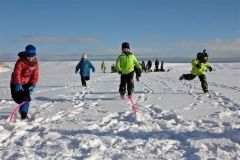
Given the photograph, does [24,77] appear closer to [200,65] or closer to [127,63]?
[127,63]

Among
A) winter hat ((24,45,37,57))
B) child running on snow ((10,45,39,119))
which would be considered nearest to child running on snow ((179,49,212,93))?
child running on snow ((10,45,39,119))

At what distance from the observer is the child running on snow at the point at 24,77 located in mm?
9023

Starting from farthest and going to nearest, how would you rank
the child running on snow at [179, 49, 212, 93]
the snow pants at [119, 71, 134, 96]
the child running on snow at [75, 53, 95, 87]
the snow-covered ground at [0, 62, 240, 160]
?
the child running on snow at [75, 53, 95, 87], the child running on snow at [179, 49, 212, 93], the snow pants at [119, 71, 134, 96], the snow-covered ground at [0, 62, 240, 160]

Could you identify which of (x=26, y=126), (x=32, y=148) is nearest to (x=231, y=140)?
(x=32, y=148)

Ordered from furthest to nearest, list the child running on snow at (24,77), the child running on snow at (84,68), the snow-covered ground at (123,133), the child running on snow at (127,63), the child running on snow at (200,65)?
the child running on snow at (84,68) < the child running on snow at (200,65) < the child running on snow at (127,63) < the child running on snow at (24,77) < the snow-covered ground at (123,133)

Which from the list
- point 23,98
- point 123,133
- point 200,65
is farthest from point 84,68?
point 123,133

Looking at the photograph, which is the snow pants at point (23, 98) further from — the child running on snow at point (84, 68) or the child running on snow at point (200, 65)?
the child running on snow at point (84, 68)

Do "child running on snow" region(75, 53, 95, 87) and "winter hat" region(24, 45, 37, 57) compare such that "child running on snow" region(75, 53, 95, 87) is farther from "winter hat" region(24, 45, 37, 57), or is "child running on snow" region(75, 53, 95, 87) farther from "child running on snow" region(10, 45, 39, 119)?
"winter hat" region(24, 45, 37, 57)

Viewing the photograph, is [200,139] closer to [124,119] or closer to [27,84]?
[124,119]

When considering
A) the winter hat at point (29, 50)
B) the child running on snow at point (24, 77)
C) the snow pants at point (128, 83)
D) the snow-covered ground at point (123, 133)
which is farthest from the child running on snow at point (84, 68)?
the winter hat at point (29, 50)

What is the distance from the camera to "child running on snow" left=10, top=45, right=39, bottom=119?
9023 mm

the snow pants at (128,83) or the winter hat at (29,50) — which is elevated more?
the winter hat at (29,50)

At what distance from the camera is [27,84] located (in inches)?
373

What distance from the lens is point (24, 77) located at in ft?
30.8
